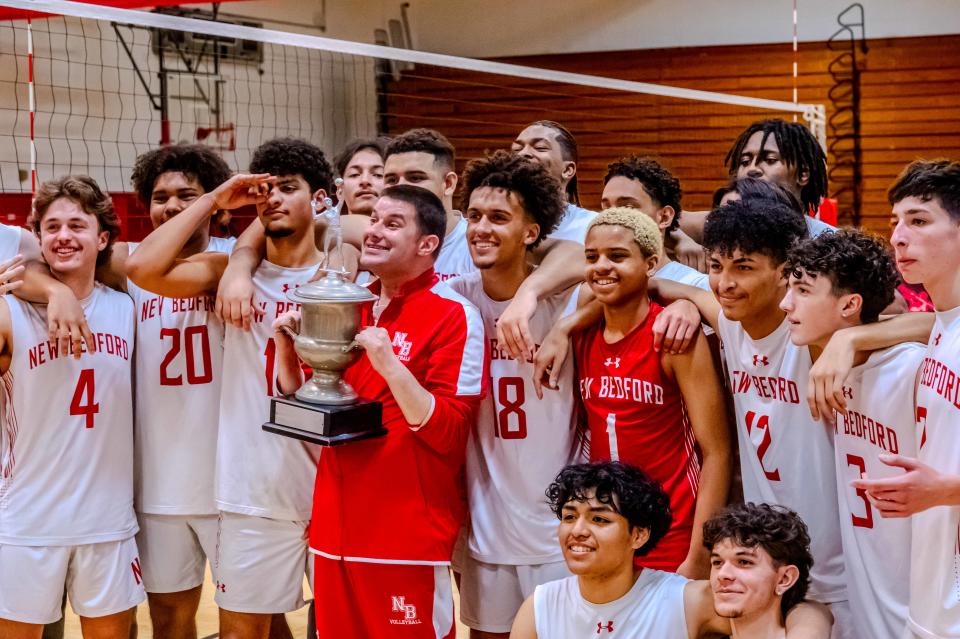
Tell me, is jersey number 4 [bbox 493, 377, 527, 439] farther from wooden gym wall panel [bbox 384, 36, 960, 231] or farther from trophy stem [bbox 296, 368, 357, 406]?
wooden gym wall panel [bbox 384, 36, 960, 231]

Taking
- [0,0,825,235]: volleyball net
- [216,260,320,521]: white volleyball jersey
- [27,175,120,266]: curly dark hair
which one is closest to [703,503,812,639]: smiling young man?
[216,260,320,521]: white volleyball jersey

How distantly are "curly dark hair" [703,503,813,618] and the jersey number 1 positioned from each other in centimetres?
269

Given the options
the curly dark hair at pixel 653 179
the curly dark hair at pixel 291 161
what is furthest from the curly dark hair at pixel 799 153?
the curly dark hair at pixel 291 161

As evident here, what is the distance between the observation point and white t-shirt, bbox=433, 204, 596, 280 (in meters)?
4.74

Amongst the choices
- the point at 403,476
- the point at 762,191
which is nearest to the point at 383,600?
the point at 403,476

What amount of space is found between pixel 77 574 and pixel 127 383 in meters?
0.84

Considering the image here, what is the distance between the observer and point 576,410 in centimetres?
411

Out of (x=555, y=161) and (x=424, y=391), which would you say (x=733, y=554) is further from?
(x=555, y=161)

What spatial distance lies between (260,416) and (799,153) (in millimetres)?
2862

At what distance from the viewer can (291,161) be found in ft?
14.5

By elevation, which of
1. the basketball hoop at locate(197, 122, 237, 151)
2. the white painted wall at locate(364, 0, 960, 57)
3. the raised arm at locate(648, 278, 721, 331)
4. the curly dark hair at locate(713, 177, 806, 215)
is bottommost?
the raised arm at locate(648, 278, 721, 331)

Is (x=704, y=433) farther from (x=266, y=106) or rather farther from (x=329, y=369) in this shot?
(x=266, y=106)

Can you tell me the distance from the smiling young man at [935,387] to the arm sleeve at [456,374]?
1.51m

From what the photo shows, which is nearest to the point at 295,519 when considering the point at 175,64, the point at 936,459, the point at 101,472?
the point at 101,472
